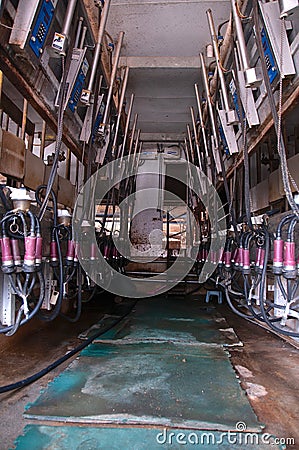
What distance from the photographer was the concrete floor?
4.87 ft

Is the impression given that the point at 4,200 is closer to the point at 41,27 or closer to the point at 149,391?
the point at 41,27

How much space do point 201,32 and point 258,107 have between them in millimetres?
842

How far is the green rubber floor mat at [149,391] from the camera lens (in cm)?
146

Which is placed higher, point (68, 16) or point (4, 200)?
point (68, 16)

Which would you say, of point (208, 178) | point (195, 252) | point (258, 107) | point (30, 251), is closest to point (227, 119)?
point (258, 107)

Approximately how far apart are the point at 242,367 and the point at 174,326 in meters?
1.04

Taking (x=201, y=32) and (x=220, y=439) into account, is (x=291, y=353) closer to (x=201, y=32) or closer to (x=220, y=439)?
(x=220, y=439)

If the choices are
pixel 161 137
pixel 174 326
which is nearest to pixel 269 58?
pixel 174 326

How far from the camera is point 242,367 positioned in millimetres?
2156
